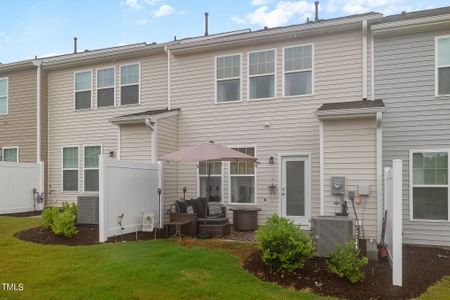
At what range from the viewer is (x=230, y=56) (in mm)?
10547

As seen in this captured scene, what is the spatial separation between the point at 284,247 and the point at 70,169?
9427mm

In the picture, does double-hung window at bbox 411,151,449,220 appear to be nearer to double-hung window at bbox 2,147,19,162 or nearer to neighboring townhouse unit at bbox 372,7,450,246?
neighboring townhouse unit at bbox 372,7,450,246

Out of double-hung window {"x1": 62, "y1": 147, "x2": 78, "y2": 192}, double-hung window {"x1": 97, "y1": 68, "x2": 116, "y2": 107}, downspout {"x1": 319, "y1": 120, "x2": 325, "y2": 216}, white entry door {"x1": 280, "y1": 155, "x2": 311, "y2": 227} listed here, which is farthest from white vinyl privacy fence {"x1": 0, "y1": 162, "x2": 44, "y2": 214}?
Answer: downspout {"x1": 319, "y1": 120, "x2": 325, "y2": 216}

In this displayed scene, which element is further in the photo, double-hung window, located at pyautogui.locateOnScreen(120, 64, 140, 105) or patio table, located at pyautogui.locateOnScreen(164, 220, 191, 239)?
double-hung window, located at pyautogui.locateOnScreen(120, 64, 140, 105)

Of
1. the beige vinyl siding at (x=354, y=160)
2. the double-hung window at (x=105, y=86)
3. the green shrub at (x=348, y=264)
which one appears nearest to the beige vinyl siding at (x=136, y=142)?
the double-hung window at (x=105, y=86)

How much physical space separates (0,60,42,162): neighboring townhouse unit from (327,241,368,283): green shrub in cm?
1110

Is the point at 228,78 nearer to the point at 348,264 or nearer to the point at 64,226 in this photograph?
the point at 64,226

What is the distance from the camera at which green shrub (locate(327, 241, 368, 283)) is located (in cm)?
516

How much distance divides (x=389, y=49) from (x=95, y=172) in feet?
30.8

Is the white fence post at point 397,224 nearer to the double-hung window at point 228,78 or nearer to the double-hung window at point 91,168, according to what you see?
the double-hung window at point 228,78

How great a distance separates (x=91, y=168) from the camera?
12.4 metres

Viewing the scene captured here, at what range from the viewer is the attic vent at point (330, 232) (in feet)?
20.0

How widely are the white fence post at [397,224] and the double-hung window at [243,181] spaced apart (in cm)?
506

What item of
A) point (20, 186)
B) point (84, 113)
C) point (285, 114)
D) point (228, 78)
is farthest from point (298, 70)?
point (20, 186)
